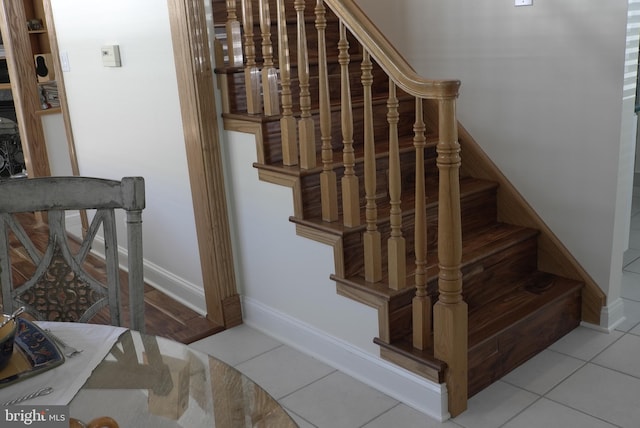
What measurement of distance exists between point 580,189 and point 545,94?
1.42 ft

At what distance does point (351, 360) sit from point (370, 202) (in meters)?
0.64

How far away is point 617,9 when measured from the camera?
7.94ft

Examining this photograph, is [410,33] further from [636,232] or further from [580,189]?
[636,232]

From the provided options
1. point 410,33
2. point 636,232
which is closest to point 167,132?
point 410,33

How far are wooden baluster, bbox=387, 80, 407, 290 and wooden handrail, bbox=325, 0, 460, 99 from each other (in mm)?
60

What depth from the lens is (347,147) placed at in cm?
233

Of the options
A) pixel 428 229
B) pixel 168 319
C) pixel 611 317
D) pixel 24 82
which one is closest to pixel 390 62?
pixel 428 229

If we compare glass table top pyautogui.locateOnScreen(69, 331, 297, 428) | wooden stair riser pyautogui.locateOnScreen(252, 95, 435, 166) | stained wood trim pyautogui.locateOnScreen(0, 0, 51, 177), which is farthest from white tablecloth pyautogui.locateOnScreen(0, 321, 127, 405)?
stained wood trim pyautogui.locateOnScreen(0, 0, 51, 177)

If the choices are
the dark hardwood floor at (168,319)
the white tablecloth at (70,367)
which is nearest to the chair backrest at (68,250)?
the white tablecloth at (70,367)

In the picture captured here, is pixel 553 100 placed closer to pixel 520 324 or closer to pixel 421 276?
pixel 520 324

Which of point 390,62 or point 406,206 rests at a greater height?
point 390,62

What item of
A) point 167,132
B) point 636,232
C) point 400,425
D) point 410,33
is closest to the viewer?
point 400,425

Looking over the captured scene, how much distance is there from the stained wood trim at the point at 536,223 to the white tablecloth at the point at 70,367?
2.12 metres

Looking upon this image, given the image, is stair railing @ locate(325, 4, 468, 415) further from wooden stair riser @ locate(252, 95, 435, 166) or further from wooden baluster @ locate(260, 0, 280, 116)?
wooden stair riser @ locate(252, 95, 435, 166)
